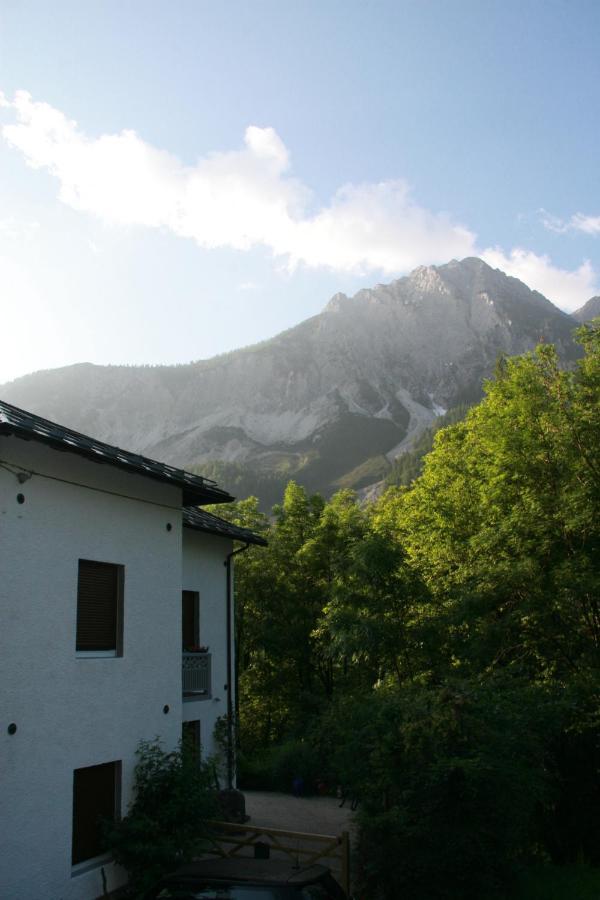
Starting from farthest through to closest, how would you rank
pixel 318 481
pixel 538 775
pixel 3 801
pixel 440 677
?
1. pixel 318 481
2. pixel 440 677
3. pixel 538 775
4. pixel 3 801

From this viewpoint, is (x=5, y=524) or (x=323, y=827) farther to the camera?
(x=323, y=827)

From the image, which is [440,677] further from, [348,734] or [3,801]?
[3,801]

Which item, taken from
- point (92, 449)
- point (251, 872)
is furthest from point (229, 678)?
point (251, 872)

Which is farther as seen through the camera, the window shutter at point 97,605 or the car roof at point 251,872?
the window shutter at point 97,605

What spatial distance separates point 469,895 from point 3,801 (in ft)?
20.5

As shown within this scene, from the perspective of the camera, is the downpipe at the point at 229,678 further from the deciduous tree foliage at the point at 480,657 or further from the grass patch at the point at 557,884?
the grass patch at the point at 557,884

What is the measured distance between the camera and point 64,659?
9.87m

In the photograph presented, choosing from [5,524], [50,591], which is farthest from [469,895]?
[5,524]

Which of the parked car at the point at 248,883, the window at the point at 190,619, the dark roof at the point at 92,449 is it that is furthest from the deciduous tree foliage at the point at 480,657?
the dark roof at the point at 92,449

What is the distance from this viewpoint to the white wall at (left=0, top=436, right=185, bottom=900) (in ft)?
29.3

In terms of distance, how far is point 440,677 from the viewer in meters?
16.0

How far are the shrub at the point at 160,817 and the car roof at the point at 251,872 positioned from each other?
3.51 metres

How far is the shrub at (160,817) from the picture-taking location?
9.92 m

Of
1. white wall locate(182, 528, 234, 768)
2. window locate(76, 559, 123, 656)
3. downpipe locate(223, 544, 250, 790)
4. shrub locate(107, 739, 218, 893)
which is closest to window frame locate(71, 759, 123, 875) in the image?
shrub locate(107, 739, 218, 893)
